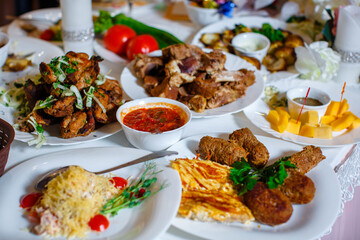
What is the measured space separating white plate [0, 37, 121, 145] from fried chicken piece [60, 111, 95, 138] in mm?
41

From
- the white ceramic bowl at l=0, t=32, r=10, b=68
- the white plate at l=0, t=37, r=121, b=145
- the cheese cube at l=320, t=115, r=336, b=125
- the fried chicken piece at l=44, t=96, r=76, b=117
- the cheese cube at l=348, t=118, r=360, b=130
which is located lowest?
the white plate at l=0, t=37, r=121, b=145

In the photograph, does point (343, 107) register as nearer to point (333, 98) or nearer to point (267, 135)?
point (333, 98)

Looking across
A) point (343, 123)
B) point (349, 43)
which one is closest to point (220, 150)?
point (343, 123)

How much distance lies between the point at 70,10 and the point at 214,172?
234 cm

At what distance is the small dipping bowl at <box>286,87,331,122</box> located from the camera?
2.89 meters

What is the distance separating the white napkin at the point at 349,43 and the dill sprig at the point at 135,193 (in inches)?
98.1

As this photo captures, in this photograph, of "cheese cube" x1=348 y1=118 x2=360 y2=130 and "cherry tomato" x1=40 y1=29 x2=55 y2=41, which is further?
"cherry tomato" x1=40 y1=29 x2=55 y2=41

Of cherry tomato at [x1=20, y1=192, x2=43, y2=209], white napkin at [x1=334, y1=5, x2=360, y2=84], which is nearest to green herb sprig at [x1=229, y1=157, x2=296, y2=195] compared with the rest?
cherry tomato at [x1=20, y1=192, x2=43, y2=209]

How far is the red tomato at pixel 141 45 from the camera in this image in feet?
12.6

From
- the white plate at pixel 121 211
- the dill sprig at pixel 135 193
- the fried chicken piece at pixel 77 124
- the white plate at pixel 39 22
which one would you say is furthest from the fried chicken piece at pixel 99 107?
the white plate at pixel 39 22

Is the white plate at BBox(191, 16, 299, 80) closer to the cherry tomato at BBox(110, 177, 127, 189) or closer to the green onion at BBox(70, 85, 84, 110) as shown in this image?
the green onion at BBox(70, 85, 84, 110)

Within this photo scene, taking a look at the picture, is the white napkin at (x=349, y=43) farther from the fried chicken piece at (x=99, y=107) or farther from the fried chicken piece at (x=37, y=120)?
the fried chicken piece at (x=37, y=120)

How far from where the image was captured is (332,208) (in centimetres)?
199

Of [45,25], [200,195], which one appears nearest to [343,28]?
[200,195]
